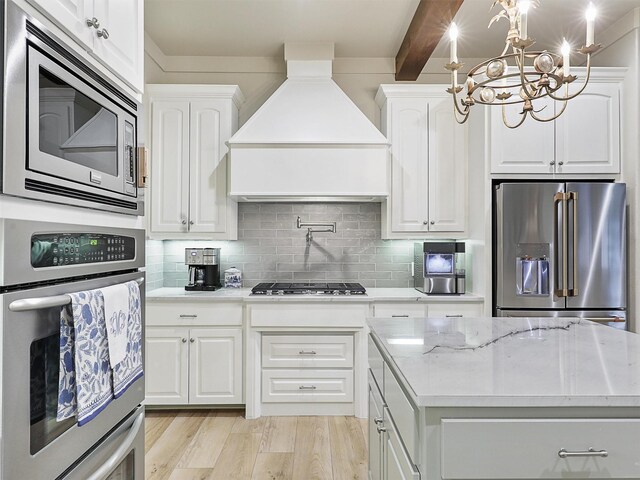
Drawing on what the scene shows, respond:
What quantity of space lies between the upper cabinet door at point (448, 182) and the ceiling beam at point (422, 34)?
1.23 feet

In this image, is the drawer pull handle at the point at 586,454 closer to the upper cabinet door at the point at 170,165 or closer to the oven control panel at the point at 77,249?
the oven control panel at the point at 77,249

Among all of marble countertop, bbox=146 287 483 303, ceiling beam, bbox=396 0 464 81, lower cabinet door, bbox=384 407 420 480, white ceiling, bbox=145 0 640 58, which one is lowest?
lower cabinet door, bbox=384 407 420 480

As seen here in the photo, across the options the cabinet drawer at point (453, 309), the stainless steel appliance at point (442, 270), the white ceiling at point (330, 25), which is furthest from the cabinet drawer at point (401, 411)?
the white ceiling at point (330, 25)

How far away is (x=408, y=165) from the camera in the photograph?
3.45 m

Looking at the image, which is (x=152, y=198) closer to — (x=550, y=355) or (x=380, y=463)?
(x=380, y=463)

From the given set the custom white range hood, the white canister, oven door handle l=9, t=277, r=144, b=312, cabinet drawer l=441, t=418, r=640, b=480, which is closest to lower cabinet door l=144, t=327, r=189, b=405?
the white canister

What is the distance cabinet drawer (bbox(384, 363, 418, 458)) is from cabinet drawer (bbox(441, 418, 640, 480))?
9 cm

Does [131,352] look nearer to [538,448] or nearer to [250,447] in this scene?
[538,448]

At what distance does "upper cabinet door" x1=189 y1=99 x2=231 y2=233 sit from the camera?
3438 mm

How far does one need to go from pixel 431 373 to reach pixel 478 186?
7.67 ft

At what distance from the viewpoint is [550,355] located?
138 cm

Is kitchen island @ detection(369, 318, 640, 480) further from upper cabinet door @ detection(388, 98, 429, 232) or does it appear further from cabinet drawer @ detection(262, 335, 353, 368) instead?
upper cabinet door @ detection(388, 98, 429, 232)

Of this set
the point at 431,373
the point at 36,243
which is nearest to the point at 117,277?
the point at 36,243

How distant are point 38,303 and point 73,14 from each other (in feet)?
2.38
